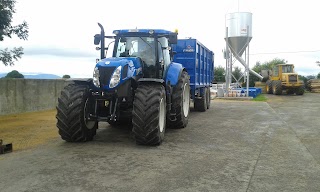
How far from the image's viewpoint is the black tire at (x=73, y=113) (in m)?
6.34

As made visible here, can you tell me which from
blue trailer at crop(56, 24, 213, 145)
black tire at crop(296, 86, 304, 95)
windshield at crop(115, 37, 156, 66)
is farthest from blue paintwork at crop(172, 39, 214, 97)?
black tire at crop(296, 86, 304, 95)

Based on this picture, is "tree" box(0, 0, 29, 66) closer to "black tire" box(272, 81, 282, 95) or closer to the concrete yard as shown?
the concrete yard

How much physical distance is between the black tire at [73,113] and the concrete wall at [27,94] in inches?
235

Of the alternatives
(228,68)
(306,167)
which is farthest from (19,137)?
(228,68)

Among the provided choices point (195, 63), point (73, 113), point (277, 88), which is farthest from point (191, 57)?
point (277, 88)

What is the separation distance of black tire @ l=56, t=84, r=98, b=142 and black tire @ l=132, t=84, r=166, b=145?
1060mm

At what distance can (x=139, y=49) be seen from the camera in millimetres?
7770

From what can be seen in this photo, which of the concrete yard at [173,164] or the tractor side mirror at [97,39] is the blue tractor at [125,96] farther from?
the tractor side mirror at [97,39]

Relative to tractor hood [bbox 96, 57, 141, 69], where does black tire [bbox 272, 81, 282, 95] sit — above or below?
below

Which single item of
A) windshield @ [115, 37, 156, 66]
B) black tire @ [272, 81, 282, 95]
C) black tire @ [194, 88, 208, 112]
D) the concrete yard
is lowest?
the concrete yard

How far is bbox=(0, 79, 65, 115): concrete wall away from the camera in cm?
1147

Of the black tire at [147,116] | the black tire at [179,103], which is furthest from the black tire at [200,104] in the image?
the black tire at [147,116]

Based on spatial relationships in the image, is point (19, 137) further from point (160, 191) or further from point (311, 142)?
point (311, 142)

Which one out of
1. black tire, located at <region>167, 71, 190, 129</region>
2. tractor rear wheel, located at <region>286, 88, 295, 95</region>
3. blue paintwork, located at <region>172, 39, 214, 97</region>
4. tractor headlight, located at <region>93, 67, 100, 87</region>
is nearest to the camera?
tractor headlight, located at <region>93, 67, 100, 87</region>
